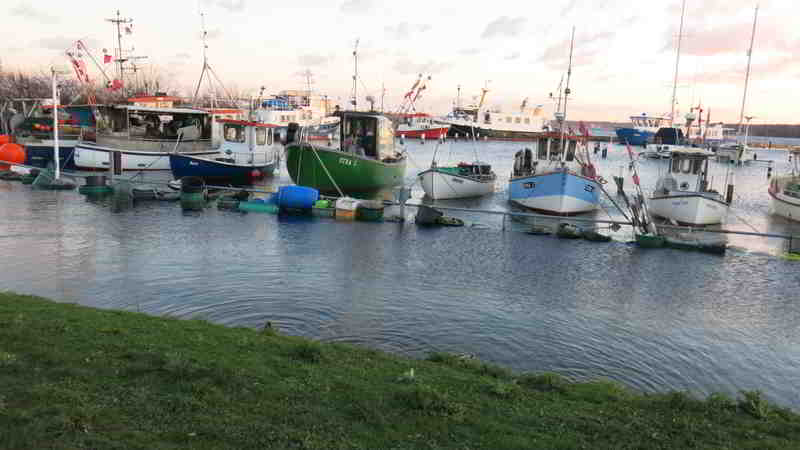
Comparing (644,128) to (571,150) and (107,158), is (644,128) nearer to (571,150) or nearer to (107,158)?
(571,150)

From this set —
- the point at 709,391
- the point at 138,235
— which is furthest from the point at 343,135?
the point at 709,391

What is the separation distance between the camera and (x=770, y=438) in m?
6.41

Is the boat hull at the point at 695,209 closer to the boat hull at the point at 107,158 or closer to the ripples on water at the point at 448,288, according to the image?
the ripples on water at the point at 448,288

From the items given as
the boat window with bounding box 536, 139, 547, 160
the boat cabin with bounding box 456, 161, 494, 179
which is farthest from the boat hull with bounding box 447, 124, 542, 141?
the boat window with bounding box 536, 139, 547, 160

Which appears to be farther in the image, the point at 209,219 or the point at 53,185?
the point at 53,185

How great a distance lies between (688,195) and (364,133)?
719 inches

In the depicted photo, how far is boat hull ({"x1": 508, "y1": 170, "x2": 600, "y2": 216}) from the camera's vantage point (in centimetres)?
2970

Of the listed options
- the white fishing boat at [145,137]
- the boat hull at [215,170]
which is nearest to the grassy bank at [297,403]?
the boat hull at [215,170]

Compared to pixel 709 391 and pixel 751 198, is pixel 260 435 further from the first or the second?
pixel 751 198

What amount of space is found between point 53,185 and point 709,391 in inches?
1199

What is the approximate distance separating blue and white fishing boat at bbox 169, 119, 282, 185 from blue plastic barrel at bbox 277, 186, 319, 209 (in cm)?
1155

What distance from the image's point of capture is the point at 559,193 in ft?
97.8

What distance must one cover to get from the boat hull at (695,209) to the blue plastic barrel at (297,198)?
17132 mm

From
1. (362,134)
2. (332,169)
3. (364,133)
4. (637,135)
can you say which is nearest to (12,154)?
(332,169)
